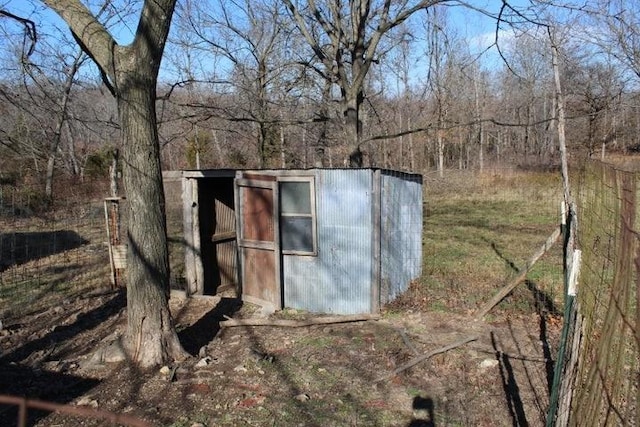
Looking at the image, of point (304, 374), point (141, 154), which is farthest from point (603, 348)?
point (141, 154)

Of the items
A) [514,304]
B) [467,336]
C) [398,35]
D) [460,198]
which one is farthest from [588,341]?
[460,198]

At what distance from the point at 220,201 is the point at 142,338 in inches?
169

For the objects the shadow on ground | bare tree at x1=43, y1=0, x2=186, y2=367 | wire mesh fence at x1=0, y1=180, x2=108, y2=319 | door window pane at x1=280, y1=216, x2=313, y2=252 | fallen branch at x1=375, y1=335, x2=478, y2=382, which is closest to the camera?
bare tree at x1=43, y1=0, x2=186, y2=367

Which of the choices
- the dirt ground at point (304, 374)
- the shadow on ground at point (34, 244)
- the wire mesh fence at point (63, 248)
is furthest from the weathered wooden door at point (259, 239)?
the shadow on ground at point (34, 244)

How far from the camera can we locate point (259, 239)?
8.38 metres

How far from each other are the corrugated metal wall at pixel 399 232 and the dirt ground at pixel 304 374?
635mm

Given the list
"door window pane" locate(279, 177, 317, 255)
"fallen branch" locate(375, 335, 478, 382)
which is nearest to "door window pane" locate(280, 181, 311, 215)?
"door window pane" locate(279, 177, 317, 255)

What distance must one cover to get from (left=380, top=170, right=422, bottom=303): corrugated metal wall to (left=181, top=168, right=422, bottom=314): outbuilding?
0.05ft

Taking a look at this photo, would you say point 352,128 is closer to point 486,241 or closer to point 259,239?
point 486,241

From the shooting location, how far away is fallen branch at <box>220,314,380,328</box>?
7.36 meters

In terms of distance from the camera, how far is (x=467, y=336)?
6.64 metres

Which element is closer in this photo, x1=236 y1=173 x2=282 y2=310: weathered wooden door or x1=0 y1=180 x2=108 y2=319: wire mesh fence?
x1=236 y1=173 x2=282 y2=310: weathered wooden door

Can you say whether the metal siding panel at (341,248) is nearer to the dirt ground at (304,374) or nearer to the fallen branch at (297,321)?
the fallen branch at (297,321)

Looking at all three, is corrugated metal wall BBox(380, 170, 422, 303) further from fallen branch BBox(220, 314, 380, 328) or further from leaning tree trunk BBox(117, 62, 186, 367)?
leaning tree trunk BBox(117, 62, 186, 367)
